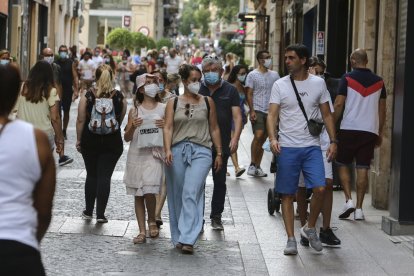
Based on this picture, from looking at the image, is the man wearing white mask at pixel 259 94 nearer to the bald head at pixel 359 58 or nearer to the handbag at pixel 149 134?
the bald head at pixel 359 58

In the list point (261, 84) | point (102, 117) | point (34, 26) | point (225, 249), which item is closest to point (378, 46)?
point (261, 84)

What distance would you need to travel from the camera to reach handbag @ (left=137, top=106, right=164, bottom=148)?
1070 cm

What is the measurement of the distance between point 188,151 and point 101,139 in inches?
69.1

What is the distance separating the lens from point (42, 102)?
39.6 ft

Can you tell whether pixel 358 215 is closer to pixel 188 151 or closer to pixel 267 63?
pixel 188 151

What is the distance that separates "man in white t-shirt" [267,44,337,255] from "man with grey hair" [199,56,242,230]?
1.52 m

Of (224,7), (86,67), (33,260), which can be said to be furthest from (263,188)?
(224,7)

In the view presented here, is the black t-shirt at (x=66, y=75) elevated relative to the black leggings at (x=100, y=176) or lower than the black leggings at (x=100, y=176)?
elevated

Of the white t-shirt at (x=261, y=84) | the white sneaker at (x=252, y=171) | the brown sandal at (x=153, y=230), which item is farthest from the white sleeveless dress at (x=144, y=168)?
the white sneaker at (x=252, y=171)

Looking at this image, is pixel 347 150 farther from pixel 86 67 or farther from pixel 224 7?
pixel 224 7

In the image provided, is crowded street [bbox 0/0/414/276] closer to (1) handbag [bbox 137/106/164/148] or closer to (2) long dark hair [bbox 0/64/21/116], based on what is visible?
(1) handbag [bbox 137/106/164/148]

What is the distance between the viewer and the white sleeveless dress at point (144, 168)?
10.7m

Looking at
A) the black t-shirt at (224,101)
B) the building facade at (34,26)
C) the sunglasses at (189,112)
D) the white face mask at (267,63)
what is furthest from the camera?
the building facade at (34,26)

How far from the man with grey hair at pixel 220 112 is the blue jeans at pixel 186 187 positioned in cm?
108
